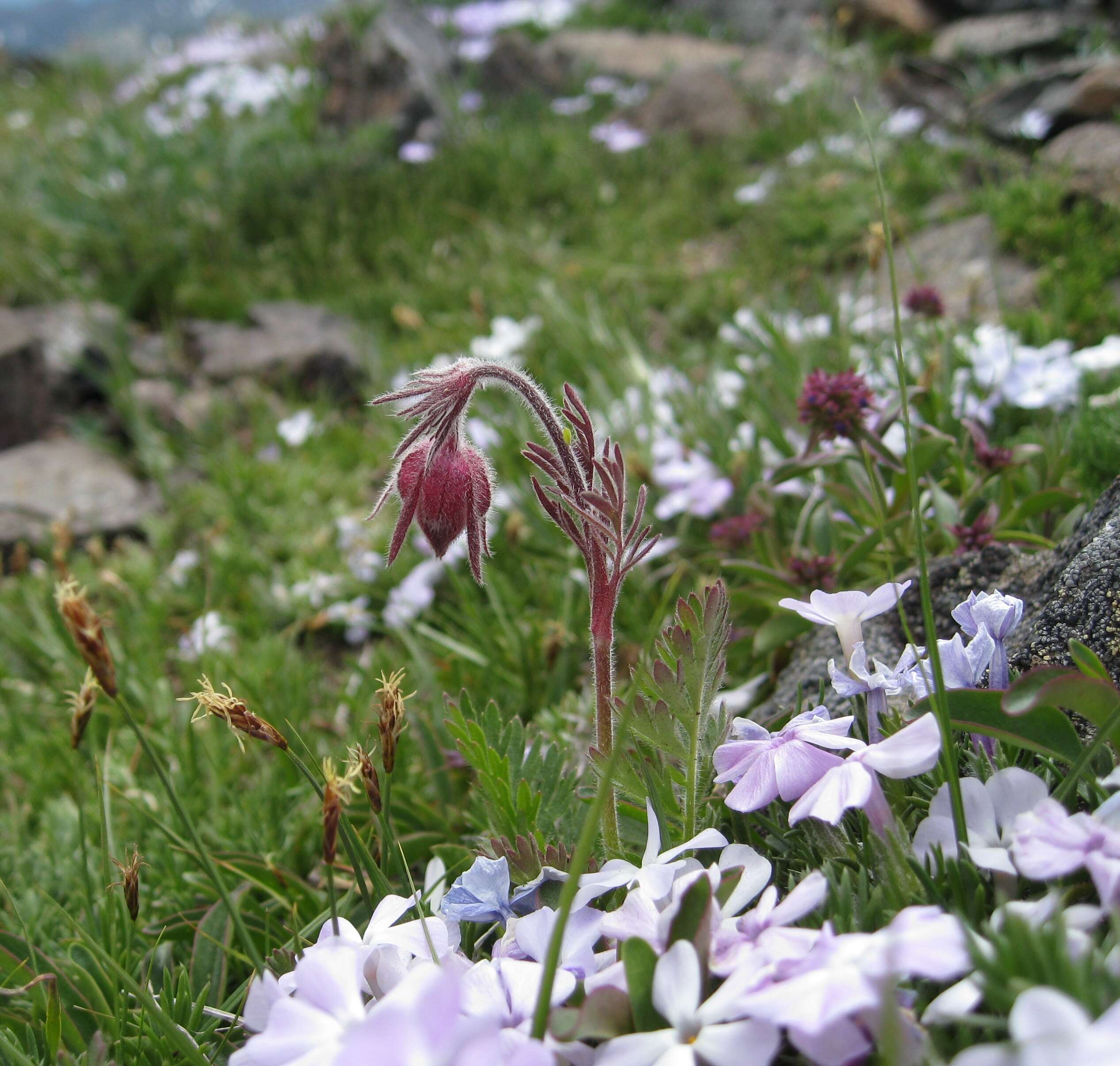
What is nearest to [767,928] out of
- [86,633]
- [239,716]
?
[239,716]

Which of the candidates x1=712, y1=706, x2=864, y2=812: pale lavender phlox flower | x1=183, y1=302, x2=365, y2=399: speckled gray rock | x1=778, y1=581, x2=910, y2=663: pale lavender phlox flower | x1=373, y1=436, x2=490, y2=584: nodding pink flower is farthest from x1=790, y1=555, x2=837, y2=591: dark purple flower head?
x1=183, y1=302, x2=365, y2=399: speckled gray rock

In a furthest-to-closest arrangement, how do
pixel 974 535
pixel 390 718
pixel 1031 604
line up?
pixel 974 535, pixel 1031 604, pixel 390 718

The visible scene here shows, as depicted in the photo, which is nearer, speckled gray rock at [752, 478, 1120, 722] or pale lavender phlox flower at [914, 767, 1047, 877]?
pale lavender phlox flower at [914, 767, 1047, 877]

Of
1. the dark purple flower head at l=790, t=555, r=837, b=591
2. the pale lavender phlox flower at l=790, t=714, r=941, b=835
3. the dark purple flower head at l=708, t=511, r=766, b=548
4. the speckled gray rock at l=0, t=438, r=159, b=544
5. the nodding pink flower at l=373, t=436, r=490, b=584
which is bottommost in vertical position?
the speckled gray rock at l=0, t=438, r=159, b=544

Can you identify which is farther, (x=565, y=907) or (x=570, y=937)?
(x=570, y=937)

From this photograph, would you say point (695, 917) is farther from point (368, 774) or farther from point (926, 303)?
point (926, 303)

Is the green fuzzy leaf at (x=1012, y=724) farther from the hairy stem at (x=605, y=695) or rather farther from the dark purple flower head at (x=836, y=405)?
the dark purple flower head at (x=836, y=405)

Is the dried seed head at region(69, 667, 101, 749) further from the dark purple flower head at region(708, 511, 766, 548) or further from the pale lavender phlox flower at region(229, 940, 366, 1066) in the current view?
the dark purple flower head at region(708, 511, 766, 548)
